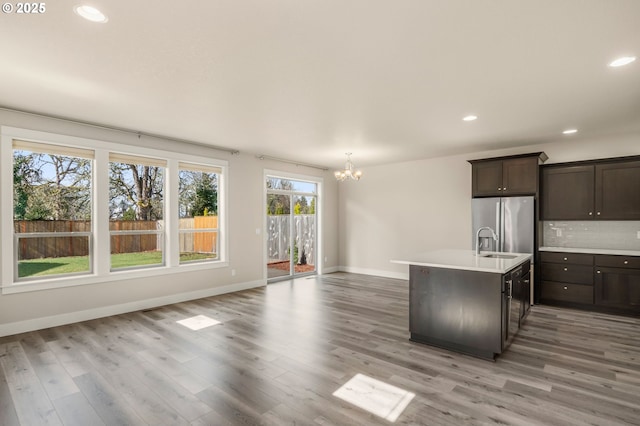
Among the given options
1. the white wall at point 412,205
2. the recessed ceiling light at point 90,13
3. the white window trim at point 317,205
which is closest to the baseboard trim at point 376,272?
the white wall at point 412,205

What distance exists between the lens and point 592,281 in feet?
15.7

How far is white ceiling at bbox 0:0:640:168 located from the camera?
2.09 meters

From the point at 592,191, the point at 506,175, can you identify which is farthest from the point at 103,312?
the point at 592,191

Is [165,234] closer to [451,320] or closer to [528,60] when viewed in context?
[451,320]

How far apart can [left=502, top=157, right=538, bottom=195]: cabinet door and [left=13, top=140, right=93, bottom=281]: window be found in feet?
21.3

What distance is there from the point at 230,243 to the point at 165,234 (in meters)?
1.21

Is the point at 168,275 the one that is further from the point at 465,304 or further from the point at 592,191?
the point at 592,191

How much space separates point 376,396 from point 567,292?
166 inches

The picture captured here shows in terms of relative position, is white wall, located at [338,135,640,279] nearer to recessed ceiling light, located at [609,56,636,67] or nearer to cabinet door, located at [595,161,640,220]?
cabinet door, located at [595,161,640,220]

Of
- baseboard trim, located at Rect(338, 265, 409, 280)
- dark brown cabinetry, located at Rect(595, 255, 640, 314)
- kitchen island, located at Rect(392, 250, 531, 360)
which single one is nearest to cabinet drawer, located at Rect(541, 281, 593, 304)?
dark brown cabinetry, located at Rect(595, 255, 640, 314)

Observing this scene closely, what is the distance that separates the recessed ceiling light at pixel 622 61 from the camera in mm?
2648

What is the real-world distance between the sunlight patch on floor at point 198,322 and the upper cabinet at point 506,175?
486 centimetres

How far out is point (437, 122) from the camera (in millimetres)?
4391

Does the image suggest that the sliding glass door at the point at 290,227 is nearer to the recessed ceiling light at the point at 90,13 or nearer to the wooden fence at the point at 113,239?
the wooden fence at the point at 113,239
